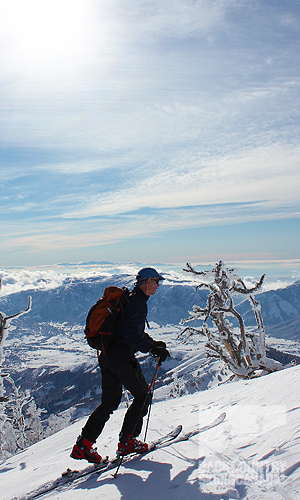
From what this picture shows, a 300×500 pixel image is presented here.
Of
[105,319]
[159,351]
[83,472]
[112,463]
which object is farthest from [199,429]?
[105,319]

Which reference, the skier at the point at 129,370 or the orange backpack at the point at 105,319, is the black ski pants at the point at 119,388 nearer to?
the skier at the point at 129,370

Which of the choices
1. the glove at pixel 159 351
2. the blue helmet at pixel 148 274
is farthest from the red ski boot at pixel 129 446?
the blue helmet at pixel 148 274

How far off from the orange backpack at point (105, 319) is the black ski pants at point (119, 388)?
201 millimetres

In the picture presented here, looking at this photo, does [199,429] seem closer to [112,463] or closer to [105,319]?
[112,463]

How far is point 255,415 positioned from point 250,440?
1.12m

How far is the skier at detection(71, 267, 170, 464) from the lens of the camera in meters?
5.00

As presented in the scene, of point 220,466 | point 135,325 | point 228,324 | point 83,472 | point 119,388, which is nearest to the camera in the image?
point 220,466

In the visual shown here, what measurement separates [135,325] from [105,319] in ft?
1.74

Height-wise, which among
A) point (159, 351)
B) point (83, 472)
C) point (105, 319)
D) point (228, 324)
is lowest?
point (228, 324)

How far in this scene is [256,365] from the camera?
15609 mm

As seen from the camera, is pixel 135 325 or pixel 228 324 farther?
pixel 228 324

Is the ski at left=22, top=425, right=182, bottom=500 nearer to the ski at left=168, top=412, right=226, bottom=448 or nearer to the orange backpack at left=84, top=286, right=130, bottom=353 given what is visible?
the ski at left=168, top=412, right=226, bottom=448

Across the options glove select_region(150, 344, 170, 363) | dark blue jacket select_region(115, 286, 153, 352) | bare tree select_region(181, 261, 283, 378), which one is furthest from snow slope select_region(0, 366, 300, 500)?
bare tree select_region(181, 261, 283, 378)

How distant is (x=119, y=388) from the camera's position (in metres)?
5.39
